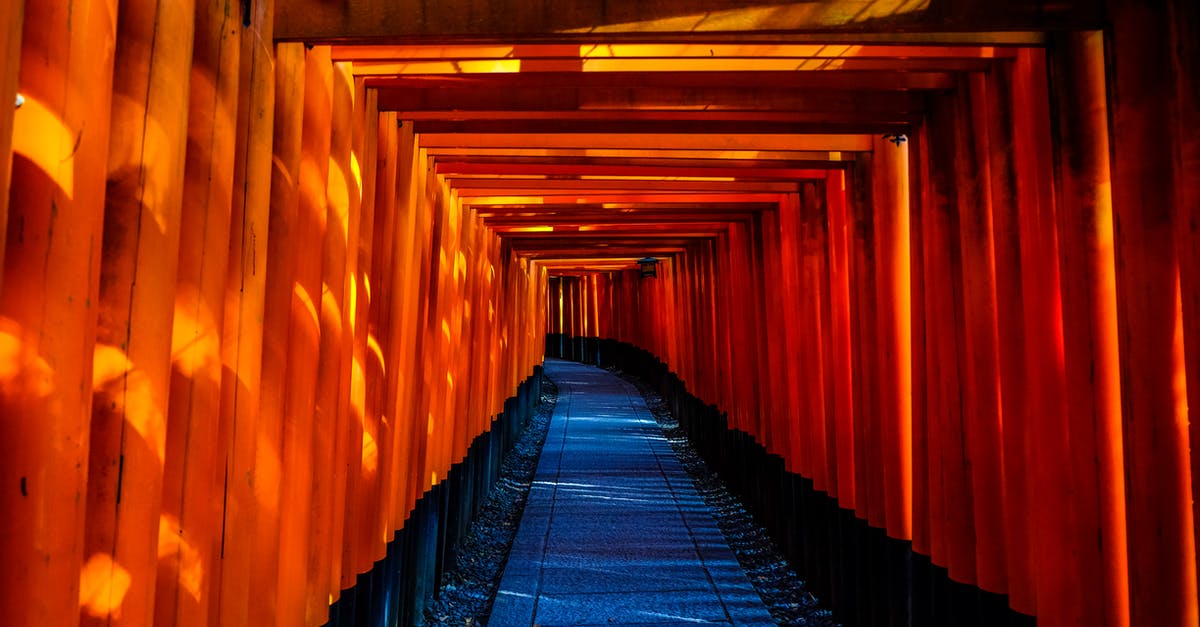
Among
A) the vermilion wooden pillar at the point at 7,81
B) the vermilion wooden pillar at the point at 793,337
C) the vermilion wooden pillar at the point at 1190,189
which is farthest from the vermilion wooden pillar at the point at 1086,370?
the vermilion wooden pillar at the point at 793,337

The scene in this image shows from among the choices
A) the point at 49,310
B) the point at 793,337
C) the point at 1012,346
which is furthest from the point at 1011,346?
the point at 793,337

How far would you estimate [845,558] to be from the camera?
541 centimetres

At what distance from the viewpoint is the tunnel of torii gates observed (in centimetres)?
168

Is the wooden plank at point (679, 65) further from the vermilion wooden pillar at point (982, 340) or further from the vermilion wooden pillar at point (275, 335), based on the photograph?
the vermilion wooden pillar at point (275, 335)

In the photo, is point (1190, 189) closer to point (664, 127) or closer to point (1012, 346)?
point (1012, 346)

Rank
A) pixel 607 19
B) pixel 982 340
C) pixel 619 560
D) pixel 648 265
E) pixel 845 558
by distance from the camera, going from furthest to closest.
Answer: pixel 648 265 → pixel 619 560 → pixel 845 558 → pixel 982 340 → pixel 607 19

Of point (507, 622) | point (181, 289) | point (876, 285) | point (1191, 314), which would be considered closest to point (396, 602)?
point (507, 622)

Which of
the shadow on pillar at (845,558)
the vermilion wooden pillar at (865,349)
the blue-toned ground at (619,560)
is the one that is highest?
the vermilion wooden pillar at (865,349)

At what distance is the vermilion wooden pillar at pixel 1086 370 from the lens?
2.75m

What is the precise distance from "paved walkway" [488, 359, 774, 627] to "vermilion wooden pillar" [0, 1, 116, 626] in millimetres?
4226

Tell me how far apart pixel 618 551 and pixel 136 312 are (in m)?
5.77

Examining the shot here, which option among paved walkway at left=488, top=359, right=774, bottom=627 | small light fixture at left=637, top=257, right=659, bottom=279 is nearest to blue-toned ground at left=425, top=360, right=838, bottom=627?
paved walkway at left=488, top=359, right=774, bottom=627

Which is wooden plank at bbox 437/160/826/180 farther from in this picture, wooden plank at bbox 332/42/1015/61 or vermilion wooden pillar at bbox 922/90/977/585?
Result: wooden plank at bbox 332/42/1015/61

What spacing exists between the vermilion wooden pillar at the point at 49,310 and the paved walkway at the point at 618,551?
166 inches
